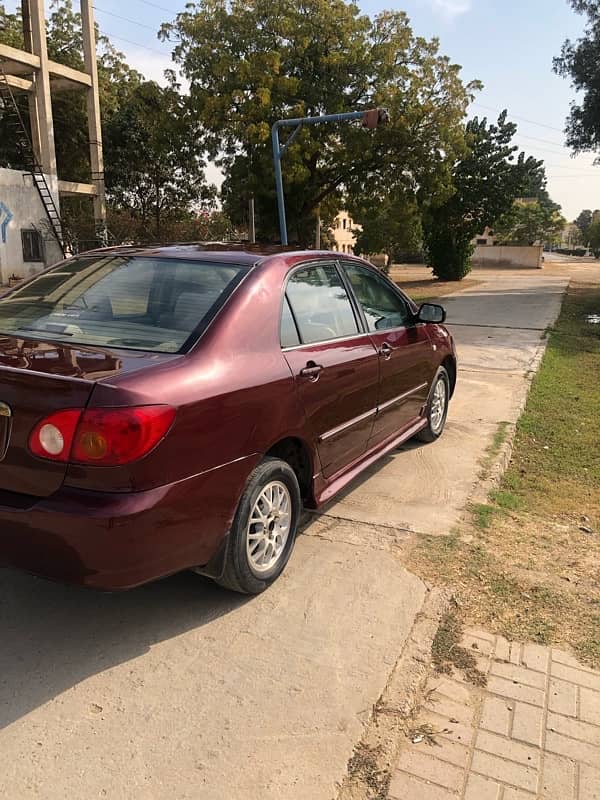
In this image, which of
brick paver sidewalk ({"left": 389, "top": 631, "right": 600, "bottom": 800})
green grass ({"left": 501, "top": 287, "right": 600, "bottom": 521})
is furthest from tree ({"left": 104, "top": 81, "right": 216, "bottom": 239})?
brick paver sidewalk ({"left": 389, "top": 631, "right": 600, "bottom": 800})

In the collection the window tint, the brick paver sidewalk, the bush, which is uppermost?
the bush

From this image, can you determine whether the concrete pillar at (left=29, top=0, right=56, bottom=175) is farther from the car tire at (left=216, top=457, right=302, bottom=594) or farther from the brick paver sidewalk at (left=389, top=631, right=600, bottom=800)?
the brick paver sidewalk at (left=389, top=631, right=600, bottom=800)

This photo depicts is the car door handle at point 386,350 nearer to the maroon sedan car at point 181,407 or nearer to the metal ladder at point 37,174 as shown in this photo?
the maroon sedan car at point 181,407

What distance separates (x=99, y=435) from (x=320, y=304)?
1.77m

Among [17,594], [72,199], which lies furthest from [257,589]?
[72,199]

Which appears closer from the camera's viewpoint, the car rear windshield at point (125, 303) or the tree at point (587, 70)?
the car rear windshield at point (125, 303)

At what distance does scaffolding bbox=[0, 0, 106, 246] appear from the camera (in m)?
20.9

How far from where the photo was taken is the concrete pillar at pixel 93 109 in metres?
23.1

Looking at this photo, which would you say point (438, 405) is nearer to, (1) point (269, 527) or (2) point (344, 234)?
(1) point (269, 527)

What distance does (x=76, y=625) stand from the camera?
9.57ft

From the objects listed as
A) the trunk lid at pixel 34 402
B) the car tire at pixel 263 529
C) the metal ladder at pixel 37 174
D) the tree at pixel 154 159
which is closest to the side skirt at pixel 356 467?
the car tire at pixel 263 529

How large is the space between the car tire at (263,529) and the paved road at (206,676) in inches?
5.4

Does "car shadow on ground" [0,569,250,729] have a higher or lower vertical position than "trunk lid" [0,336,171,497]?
lower

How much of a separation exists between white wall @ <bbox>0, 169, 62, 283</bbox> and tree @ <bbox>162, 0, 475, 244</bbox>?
630 centimetres
